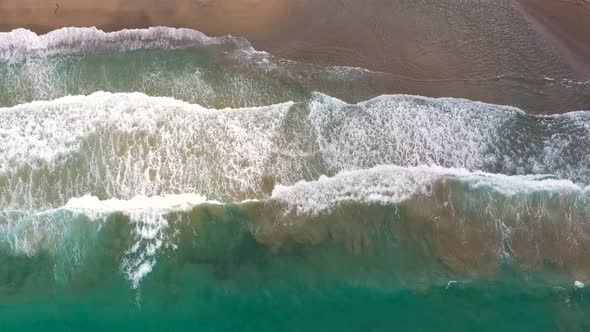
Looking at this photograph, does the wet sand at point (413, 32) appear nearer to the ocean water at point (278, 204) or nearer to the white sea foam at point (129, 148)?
the ocean water at point (278, 204)

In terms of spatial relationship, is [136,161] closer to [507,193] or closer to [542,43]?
[507,193]

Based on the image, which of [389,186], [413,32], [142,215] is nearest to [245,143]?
[142,215]

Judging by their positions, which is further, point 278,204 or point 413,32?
point 413,32

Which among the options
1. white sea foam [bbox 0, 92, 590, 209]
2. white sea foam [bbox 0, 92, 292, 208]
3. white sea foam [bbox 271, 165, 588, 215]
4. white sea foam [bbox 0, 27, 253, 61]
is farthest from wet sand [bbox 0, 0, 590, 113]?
white sea foam [bbox 0, 92, 292, 208]

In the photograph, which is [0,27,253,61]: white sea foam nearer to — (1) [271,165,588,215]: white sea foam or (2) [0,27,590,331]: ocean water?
(2) [0,27,590,331]: ocean water

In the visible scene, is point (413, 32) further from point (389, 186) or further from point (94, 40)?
point (94, 40)
